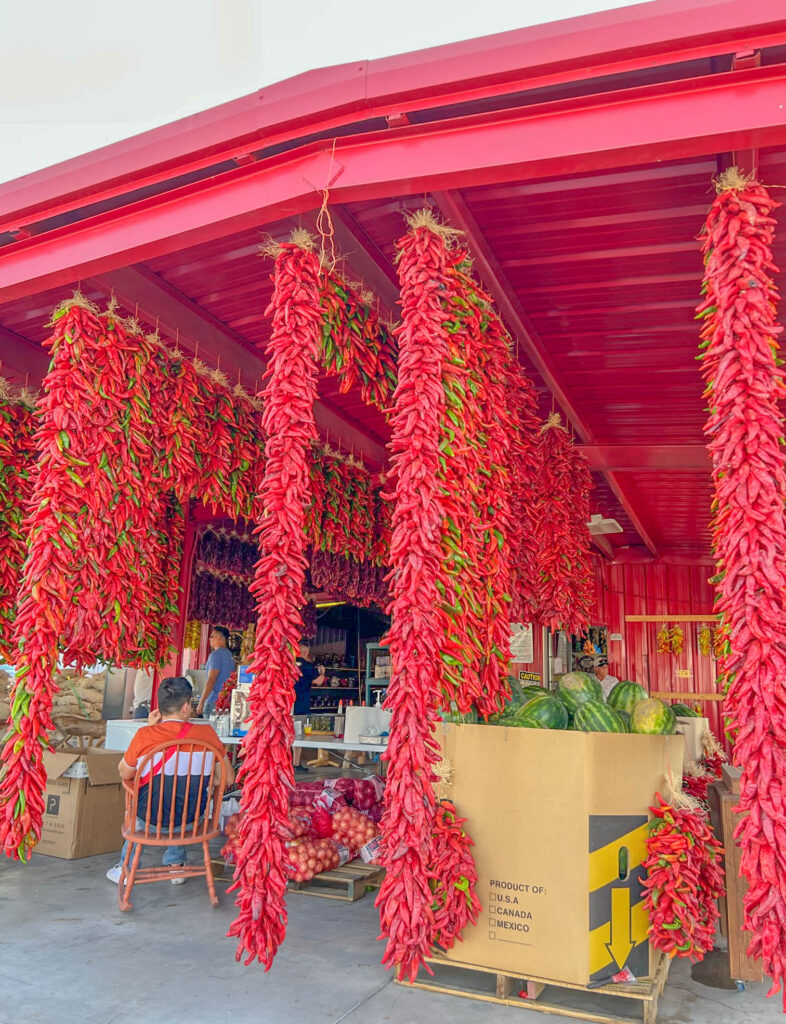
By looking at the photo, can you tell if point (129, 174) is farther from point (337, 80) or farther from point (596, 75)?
point (596, 75)

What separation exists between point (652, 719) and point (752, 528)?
1.53 m

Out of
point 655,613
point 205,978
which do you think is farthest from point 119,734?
point 655,613

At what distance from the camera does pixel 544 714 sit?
332 centimetres

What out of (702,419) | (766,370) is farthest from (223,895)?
(702,419)

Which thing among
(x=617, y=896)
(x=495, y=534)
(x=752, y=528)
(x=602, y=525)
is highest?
(x=602, y=525)

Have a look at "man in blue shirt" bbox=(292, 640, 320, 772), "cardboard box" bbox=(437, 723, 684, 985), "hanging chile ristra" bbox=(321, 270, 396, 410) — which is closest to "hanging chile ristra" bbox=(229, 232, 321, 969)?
"hanging chile ristra" bbox=(321, 270, 396, 410)

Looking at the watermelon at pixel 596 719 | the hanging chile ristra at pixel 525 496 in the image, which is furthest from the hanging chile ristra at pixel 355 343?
the watermelon at pixel 596 719

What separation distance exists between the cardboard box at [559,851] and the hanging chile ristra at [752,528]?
79 cm

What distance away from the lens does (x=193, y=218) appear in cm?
314

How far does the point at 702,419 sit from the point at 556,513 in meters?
1.95

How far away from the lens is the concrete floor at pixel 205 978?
9.11 feet

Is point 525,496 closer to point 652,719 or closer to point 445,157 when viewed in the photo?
point 652,719

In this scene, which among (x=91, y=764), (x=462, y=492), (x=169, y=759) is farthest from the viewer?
(x=91, y=764)

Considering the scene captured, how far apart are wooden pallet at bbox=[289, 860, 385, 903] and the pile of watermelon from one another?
5.12 ft
